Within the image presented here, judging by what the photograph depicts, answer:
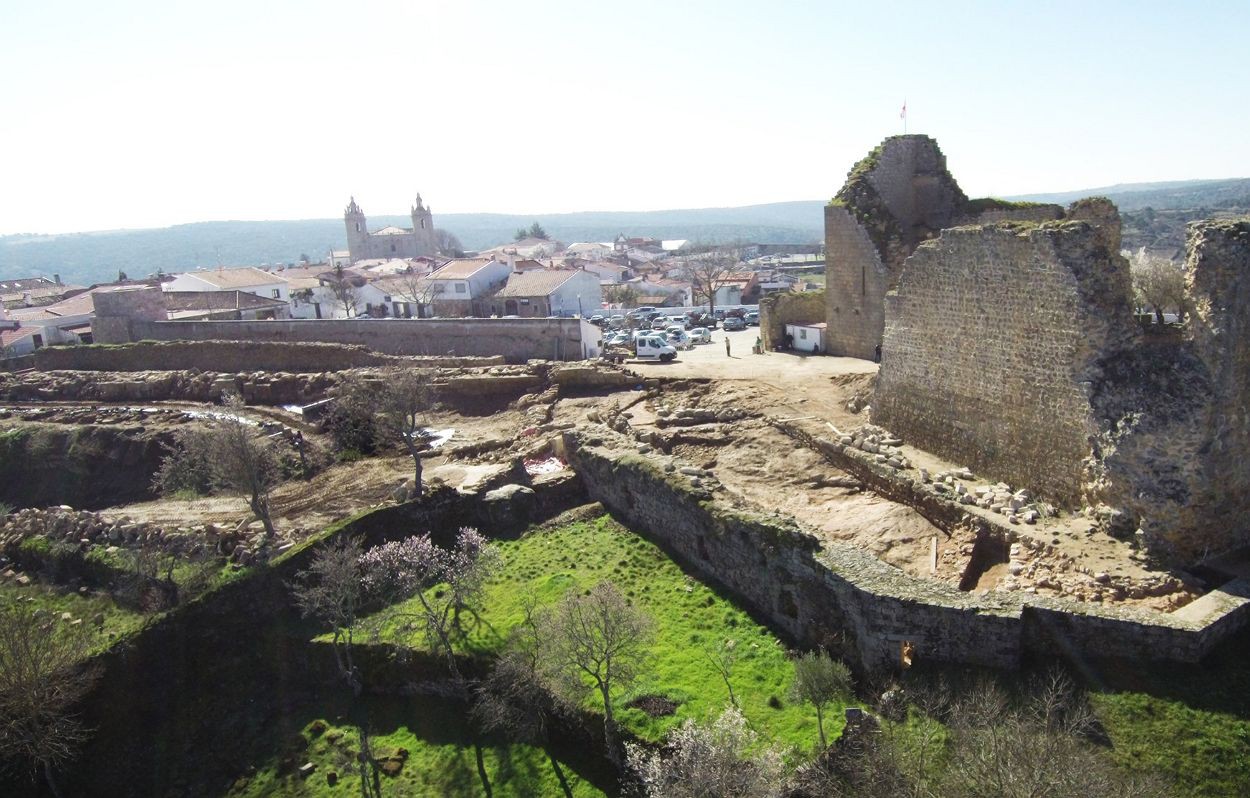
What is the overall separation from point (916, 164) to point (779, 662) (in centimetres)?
1746

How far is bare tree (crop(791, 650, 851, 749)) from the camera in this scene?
9.84 metres

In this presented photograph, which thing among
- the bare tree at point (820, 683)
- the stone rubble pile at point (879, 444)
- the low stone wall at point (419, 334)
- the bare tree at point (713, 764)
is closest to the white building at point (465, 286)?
the low stone wall at point (419, 334)

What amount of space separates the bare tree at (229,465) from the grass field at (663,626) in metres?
5.82

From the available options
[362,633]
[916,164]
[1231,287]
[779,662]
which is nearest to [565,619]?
[779,662]

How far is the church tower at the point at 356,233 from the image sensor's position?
109188 millimetres

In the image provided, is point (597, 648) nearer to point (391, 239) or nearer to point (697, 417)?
point (697, 417)

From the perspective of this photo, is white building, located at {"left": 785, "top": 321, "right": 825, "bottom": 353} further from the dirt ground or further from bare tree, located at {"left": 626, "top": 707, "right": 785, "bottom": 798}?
bare tree, located at {"left": 626, "top": 707, "right": 785, "bottom": 798}

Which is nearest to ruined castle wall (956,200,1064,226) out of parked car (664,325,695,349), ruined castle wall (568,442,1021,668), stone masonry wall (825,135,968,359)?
stone masonry wall (825,135,968,359)

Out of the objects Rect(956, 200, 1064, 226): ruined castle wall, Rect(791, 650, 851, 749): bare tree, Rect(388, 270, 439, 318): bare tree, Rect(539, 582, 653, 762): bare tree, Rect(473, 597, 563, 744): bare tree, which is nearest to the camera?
Rect(791, 650, 851, 749): bare tree

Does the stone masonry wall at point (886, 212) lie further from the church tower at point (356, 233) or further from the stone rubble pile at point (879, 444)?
the church tower at point (356, 233)

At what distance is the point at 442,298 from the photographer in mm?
53531

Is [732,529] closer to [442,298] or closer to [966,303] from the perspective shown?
[966,303]

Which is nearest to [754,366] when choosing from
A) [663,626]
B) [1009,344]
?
[1009,344]

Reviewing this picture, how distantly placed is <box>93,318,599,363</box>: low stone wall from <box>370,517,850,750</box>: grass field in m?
14.9
